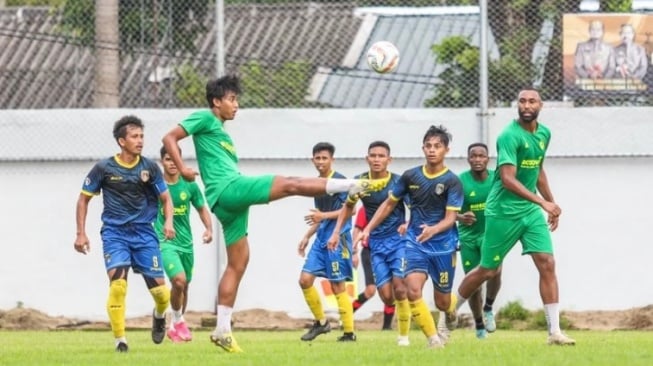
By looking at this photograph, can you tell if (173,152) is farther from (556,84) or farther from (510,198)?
(556,84)

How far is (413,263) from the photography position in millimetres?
15047

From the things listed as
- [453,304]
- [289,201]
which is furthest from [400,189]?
[289,201]

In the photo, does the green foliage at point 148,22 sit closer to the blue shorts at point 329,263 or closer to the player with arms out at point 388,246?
the blue shorts at point 329,263

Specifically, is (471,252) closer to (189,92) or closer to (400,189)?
(400,189)

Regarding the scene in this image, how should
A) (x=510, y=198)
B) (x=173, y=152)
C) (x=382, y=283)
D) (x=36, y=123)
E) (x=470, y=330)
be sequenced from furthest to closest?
(x=36, y=123)
(x=470, y=330)
(x=382, y=283)
(x=510, y=198)
(x=173, y=152)

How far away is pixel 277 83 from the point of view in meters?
22.7

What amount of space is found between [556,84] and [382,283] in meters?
6.86

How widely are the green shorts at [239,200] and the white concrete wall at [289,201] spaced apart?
28.9 feet

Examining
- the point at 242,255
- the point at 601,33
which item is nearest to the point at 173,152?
the point at 242,255

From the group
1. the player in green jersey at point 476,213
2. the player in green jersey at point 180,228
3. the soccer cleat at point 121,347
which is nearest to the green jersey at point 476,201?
the player in green jersey at point 476,213

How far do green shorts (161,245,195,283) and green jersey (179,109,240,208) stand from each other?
3.97 m

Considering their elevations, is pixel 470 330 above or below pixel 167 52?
below

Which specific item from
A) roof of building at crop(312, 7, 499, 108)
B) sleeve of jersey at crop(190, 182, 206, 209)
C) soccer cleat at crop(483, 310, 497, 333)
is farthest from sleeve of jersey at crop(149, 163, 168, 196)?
roof of building at crop(312, 7, 499, 108)

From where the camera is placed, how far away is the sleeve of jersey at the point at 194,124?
1359 cm
